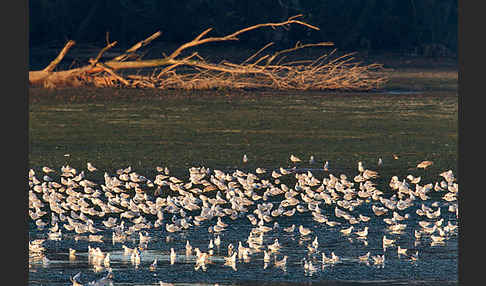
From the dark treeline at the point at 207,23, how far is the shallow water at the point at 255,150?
7613mm

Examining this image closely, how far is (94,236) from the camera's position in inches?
349

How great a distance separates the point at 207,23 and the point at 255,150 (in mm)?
13984

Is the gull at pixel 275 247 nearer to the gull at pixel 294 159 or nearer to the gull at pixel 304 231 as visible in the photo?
the gull at pixel 304 231

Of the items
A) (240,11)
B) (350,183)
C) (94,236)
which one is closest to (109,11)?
(240,11)

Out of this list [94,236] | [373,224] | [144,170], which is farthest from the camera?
[144,170]

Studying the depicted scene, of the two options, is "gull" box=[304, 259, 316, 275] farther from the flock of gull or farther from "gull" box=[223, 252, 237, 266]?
"gull" box=[223, 252, 237, 266]

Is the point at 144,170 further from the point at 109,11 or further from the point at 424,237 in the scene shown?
the point at 109,11

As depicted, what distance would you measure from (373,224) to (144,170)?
3.88 meters

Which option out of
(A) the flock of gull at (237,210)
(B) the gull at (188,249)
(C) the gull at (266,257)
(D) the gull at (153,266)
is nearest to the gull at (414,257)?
(A) the flock of gull at (237,210)

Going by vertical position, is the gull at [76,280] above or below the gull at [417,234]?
below

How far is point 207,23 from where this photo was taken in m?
27.5

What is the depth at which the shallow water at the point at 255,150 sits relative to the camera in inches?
306

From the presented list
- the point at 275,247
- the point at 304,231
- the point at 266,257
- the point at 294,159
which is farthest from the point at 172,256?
the point at 294,159

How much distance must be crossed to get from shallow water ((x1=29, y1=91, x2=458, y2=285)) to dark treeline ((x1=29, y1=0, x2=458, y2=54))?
761cm
